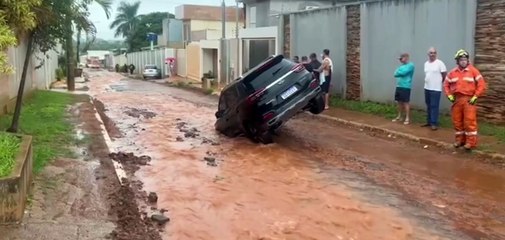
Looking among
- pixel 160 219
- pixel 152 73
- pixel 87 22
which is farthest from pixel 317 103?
pixel 152 73

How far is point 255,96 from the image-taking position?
10.9 metres

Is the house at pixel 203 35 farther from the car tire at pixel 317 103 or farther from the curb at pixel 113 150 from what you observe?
the car tire at pixel 317 103

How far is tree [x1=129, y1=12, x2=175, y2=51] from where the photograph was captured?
78625mm

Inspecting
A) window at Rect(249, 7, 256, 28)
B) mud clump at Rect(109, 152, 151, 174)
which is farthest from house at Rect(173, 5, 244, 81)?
mud clump at Rect(109, 152, 151, 174)

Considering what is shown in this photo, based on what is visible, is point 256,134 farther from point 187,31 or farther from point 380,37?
point 187,31

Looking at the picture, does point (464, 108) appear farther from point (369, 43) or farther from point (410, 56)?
point (369, 43)

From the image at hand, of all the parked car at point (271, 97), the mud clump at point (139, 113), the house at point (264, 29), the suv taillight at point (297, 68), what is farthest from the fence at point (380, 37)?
the mud clump at point (139, 113)

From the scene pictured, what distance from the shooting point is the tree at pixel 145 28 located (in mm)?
78625

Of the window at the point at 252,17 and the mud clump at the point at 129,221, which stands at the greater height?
the window at the point at 252,17

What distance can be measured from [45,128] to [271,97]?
4822 mm

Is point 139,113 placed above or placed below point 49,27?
below

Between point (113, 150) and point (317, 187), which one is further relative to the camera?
point (113, 150)

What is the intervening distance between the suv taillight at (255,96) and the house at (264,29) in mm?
10255

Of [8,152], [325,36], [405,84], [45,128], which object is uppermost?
[325,36]
